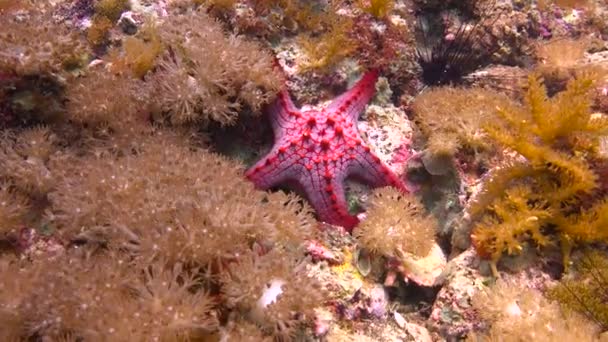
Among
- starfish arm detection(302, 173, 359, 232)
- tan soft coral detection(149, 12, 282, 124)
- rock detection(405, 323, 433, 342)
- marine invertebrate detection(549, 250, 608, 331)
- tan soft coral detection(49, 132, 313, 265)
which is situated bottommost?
rock detection(405, 323, 433, 342)

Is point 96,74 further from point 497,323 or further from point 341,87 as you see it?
point 497,323

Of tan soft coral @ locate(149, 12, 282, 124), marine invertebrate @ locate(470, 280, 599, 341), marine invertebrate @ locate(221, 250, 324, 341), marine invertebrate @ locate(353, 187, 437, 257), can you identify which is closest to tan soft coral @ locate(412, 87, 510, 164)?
marine invertebrate @ locate(353, 187, 437, 257)

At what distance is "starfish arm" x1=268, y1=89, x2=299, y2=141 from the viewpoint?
4.53 m

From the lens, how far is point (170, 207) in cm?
309

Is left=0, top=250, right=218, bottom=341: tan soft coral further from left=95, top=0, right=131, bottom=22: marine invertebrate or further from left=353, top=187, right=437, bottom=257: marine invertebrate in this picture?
left=95, top=0, right=131, bottom=22: marine invertebrate

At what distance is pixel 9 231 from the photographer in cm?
343

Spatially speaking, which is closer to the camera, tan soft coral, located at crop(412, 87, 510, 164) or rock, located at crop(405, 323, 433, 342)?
rock, located at crop(405, 323, 433, 342)

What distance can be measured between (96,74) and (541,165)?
4.14 m

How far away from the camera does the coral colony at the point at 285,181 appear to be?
2855 millimetres

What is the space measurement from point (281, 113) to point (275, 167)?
1.95ft

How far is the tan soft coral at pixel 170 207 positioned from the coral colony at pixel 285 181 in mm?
17

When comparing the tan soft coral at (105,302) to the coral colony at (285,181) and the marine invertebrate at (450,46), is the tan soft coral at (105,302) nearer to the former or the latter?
the coral colony at (285,181)

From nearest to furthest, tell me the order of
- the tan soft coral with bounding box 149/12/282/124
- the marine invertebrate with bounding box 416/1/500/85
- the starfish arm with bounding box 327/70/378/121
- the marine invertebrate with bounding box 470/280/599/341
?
the marine invertebrate with bounding box 470/280/599/341
the tan soft coral with bounding box 149/12/282/124
the starfish arm with bounding box 327/70/378/121
the marine invertebrate with bounding box 416/1/500/85

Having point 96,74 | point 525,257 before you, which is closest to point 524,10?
point 525,257
